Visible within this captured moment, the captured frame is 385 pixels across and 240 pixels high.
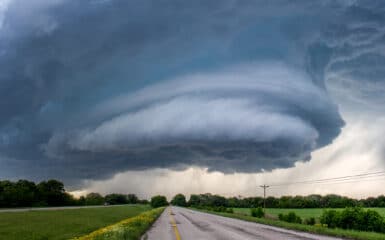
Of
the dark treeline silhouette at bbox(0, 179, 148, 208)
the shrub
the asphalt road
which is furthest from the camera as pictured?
the dark treeline silhouette at bbox(0, 179, 148, 208)

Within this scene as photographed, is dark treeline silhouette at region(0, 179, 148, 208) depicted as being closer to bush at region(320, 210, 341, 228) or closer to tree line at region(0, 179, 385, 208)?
tree line at region(0, 179, 385, 208)

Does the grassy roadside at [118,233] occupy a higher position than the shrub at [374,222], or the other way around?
the shrub at [374,222]

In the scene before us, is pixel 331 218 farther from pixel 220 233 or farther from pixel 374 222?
pixel 220 233

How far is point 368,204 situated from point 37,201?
115 meters

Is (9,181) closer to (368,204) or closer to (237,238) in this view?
(368,204)

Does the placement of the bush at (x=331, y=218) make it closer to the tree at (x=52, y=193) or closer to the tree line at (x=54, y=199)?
the tree line at (x=54, y=199)

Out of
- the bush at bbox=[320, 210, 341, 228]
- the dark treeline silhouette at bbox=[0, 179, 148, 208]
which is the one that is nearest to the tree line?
the dark treeline silhouette at bbox=[0, 179, 148, 208]


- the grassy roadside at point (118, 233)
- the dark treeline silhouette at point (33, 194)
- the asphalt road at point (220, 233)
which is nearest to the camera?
the grassy roadside at point (118, 233)

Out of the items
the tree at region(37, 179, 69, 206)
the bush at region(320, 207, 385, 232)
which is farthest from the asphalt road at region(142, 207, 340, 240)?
the tree at region(37, 179, 69, 206)

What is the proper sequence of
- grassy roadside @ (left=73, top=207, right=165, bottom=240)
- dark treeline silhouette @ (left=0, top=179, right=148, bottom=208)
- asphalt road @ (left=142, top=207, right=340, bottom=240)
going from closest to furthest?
grassy roadside @ (left=73, top=207, right=165, bottom=240)
asphalt road @ (left=142, top=207, right=340, bottom=240)
dark treeline silhouette @ (left=0, top=179, right=148, bottom=208)

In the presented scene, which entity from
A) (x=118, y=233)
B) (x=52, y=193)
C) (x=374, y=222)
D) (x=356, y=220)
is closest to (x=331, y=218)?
(x=356, y=220)

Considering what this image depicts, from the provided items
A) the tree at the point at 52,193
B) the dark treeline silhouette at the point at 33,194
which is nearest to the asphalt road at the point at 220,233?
the dark treeline silhouette at the point at 33,194

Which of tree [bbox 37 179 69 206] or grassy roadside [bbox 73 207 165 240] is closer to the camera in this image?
grassy roadside [bbox 73 207 165 240]

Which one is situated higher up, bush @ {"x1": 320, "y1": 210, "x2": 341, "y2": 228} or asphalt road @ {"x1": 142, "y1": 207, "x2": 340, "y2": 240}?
bush @ {"x1": 320, "y1": 210, "x2": 341, "y2": 228}
